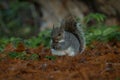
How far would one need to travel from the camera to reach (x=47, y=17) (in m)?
16.9

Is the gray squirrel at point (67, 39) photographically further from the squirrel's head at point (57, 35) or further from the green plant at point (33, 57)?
the green plant at point (33, 57)

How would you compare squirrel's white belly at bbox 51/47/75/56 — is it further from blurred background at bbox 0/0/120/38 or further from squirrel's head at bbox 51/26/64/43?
blurred background at bbox 0/0/120/38

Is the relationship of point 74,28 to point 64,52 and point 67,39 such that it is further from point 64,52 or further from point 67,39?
point 64,52

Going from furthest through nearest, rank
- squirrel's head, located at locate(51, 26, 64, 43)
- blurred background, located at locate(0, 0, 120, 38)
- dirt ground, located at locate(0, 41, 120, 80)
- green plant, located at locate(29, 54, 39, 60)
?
1. blurred background, located at locate(0, 0, 120, 38)
2. green plant, located at locate(29, 54, 39, 60)
3. squirrel's head, located at locate(51, 26, 64, 43)
4. dirt ground, located at locate(0, 41, 120, 80)

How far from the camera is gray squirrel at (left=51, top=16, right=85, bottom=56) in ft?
24.9

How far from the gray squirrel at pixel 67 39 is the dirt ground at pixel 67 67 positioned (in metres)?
0.14

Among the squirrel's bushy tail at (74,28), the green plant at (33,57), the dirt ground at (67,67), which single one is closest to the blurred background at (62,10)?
the squirrel's bushy tail at (74,28)

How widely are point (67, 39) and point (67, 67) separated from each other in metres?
1.10

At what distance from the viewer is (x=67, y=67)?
675 centimetres

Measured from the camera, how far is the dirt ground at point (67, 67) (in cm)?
608

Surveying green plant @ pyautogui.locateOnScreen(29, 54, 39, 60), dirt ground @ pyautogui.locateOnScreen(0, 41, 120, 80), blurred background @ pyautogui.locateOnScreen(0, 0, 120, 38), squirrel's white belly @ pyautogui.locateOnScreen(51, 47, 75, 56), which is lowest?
dirt ground @ pyautogui.locateOnScreen(0, 41, 120, 80)

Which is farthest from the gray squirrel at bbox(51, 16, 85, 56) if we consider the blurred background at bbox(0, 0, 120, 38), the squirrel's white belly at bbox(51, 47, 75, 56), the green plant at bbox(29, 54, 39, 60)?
the blurred background at bbox(0, 0, 120, 38)

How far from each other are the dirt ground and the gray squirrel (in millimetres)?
137

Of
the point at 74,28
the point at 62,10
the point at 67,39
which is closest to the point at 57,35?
the point at 67,39
